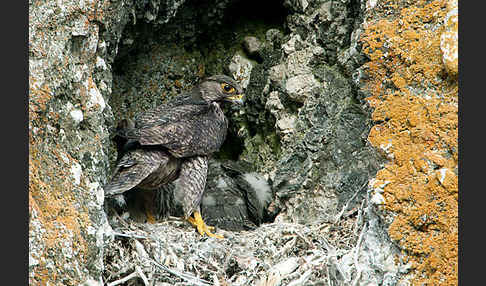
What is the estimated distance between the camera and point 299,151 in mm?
4559

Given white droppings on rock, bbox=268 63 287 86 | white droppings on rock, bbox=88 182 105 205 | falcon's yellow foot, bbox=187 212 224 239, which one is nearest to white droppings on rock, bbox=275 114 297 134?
white droppings on rock, bbox=268 63 287 86

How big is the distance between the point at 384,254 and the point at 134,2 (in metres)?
2.13

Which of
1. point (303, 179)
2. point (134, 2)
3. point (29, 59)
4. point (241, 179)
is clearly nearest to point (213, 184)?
point (241, 179)

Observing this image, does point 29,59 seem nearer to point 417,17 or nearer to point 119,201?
point 119,201

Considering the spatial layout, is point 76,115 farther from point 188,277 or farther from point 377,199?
point 377,199

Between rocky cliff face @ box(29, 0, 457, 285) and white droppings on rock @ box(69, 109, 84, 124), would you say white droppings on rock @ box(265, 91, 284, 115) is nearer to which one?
rocky cliff face @ box(29, 0, 457, 285)

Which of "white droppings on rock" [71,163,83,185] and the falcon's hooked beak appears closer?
"white droppings on rock" [71,163,83,185]

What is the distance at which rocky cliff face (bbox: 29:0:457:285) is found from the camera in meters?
3.40

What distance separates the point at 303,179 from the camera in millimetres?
4523

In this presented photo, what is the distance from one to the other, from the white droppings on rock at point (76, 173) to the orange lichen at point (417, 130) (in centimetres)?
159

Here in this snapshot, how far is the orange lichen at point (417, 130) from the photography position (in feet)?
10.9

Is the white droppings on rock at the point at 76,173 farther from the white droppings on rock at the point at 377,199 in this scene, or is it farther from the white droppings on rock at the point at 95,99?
the white droppings on rock at the point at 377,199

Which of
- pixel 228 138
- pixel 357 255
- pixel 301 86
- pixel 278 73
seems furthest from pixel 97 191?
pixel 228 138

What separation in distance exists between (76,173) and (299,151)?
163 cm
